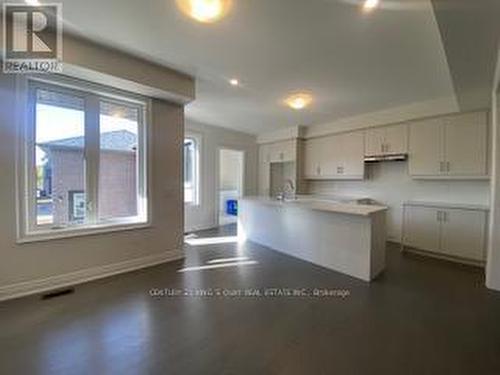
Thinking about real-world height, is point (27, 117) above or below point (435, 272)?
above

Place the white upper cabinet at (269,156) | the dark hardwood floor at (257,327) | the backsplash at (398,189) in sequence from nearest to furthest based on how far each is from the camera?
the dark hardwood floor at (257,327), the backsplash at (398,189), the white upper cabinet at (269,156)

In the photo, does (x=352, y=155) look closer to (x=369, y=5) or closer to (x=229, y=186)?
(x=369, y=5)

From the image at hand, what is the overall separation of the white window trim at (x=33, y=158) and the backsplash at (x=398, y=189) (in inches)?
172

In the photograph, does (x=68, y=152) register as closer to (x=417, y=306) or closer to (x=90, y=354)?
(x=90, y=354)

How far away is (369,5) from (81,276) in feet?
13.4

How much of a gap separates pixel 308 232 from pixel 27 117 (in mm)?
3803

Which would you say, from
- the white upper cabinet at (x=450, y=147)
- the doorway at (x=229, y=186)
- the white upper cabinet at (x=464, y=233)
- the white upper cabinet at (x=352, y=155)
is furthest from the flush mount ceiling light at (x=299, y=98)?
the doorway at (x=229, y=186)

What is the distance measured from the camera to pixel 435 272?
12.4 feet

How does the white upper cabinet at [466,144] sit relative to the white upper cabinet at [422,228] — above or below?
above

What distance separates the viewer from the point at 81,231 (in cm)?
336

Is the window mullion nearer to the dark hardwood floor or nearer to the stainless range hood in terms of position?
the dark hardwood floor

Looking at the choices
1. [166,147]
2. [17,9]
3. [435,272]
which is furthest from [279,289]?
[17,9]

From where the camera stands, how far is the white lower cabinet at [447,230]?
4.02 metres

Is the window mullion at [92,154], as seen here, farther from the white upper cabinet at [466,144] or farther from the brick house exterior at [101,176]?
the white upper cabinet at [466,144]
